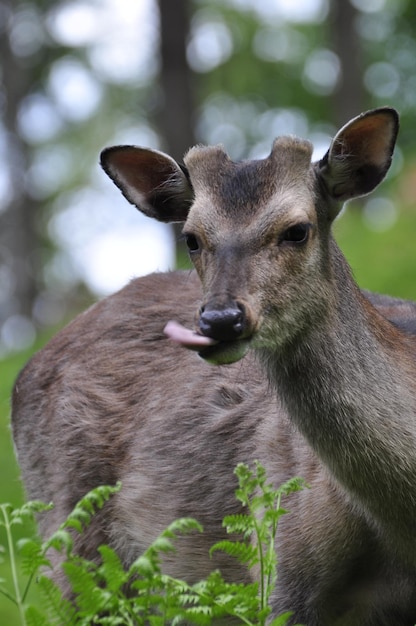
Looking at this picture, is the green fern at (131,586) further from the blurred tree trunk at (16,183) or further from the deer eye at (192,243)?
the blurred tree trunk at (16,183)

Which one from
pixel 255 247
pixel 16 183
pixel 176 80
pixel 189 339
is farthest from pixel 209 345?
pixel 16 183

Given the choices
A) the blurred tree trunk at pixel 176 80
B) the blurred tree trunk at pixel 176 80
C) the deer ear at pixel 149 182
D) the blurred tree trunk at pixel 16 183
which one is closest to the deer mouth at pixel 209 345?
the deer ear at pixel 149 182

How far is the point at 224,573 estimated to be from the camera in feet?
19.4

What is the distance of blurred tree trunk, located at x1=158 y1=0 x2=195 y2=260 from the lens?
15.5 m

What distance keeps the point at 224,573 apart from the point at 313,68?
31.5 metres

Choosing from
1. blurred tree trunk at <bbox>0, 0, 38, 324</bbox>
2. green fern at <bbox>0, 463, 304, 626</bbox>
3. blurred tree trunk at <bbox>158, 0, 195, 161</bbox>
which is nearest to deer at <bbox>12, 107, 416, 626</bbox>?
green fern at <bbox>0, 463, 304, 626</bbox>

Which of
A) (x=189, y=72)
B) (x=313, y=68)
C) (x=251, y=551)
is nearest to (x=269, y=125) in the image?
(x=313, y=68)

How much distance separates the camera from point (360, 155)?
5.32m

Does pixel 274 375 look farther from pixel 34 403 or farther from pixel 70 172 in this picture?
pixel 70 172

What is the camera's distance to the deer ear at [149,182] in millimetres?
5595

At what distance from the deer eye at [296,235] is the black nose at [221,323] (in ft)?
1.70

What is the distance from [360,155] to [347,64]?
13501mm

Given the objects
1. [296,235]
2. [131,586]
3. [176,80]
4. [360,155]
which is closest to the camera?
[131,586]

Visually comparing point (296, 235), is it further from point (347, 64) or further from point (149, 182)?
point (347, 64)
